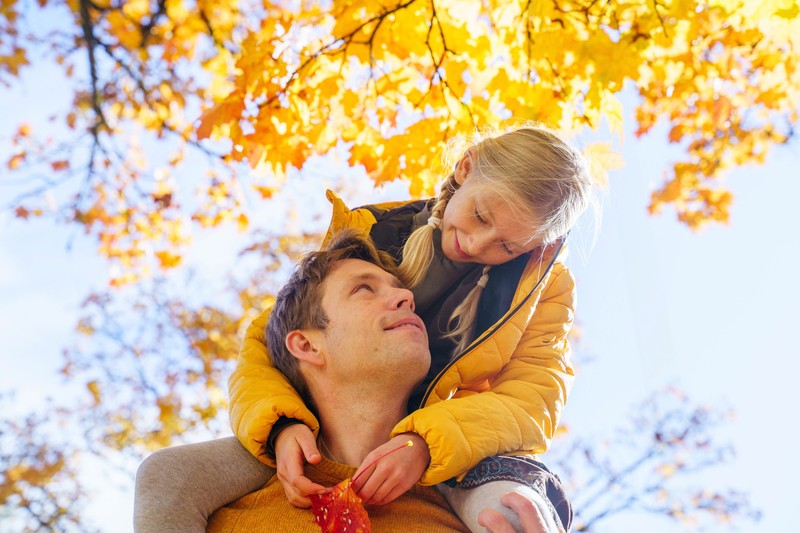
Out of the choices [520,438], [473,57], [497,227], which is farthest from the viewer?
[473,57]

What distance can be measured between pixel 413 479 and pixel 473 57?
258 cm

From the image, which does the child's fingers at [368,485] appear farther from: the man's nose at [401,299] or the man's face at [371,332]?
the man's nose at [401,299]

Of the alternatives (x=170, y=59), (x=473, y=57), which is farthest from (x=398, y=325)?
(x=170, y=59)

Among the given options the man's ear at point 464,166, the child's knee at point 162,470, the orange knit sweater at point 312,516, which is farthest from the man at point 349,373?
the man's ear at point 464,166

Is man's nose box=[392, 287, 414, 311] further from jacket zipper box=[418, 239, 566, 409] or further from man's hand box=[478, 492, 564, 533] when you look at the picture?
man's hand box=[478, 492, 564, 533]

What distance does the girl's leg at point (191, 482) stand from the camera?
67.7 inches

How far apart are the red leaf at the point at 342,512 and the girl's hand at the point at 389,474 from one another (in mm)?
29

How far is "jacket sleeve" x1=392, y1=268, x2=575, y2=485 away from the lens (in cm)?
181

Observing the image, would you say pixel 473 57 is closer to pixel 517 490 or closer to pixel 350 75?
pixel 350 75

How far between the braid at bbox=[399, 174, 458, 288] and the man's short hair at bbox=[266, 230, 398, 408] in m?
0.05

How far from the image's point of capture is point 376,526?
1.84 m

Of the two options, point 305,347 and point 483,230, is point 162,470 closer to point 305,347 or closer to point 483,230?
point 305,347

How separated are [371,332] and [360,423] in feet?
0.90

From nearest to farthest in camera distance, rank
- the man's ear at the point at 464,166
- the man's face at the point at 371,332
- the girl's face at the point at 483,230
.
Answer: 1. the man's face at the point at 371,332
2. the girl's face at the point at 483,230
3. the man's ear at the point at 464,166
